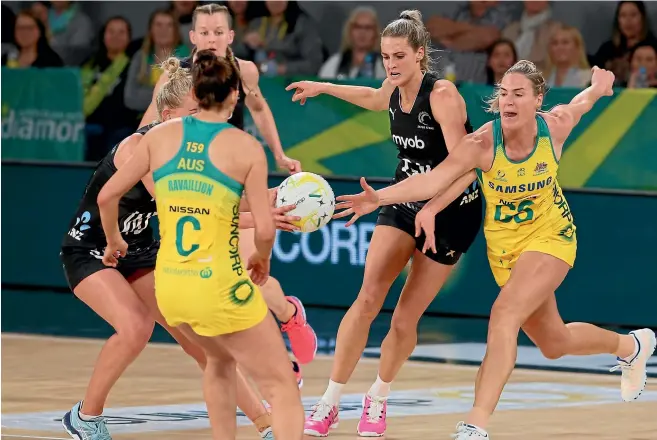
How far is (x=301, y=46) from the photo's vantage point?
13.1m

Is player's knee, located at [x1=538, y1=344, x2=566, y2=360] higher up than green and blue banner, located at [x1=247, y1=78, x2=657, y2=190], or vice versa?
green and blue banner, located at [x1=247, y1=78, x2=657, y2=190]

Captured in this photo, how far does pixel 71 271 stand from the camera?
6.91 meters

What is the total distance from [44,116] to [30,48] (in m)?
1.71

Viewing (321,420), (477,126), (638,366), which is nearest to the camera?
(321,420)

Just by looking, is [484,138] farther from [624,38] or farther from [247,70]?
[624,38]

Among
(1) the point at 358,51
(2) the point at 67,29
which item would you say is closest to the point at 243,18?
(1) the point at 358,51

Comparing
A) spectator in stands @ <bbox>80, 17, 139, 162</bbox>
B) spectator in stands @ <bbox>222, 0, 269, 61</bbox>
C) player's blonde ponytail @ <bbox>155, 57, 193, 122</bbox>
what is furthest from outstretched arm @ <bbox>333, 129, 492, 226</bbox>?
spectator in stands @ <bbox>222, 0, 269, 61</bbox>

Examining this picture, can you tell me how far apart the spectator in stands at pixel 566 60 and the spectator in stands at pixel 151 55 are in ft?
11.0

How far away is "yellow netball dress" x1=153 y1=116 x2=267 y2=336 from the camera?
18.1ft

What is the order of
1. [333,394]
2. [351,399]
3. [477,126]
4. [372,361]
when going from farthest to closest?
1. [477,126]
2. [372,361]
3. [351,399]
4. [333,394]

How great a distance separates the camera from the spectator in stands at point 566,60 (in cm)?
1182

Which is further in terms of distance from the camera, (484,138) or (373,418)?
(373,418)

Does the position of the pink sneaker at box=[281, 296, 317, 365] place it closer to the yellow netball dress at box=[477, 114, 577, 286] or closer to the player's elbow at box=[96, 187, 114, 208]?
the yellow netball dress at box=[477, 114, 577, 286]

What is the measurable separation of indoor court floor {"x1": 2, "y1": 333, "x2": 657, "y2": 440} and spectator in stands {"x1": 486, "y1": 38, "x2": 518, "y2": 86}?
2703 mm
